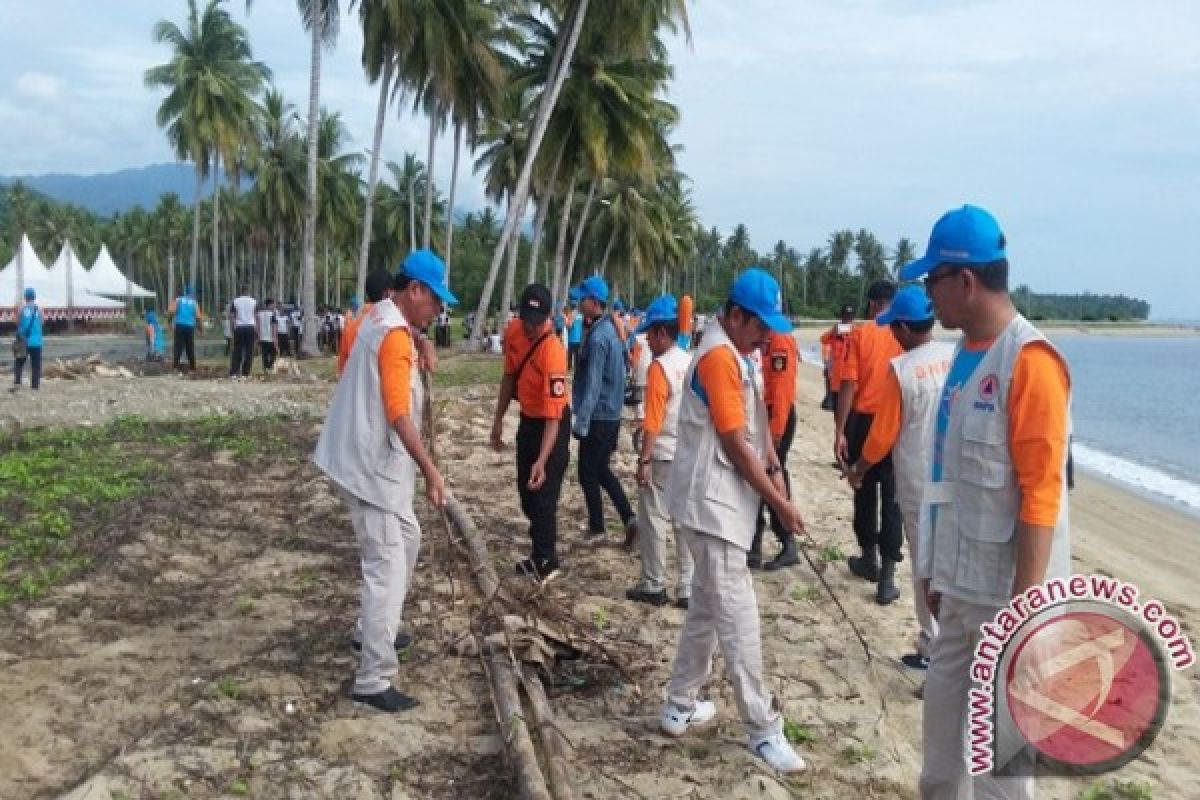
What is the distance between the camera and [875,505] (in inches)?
234

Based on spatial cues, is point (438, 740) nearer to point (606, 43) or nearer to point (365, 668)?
point (365, 668)

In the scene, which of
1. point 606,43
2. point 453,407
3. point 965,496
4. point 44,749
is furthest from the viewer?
point 606,43

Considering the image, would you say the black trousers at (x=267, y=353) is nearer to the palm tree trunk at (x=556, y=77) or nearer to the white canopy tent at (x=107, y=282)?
the palm tree trunk at (x=556, y=77)

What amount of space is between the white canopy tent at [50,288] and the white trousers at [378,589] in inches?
1701

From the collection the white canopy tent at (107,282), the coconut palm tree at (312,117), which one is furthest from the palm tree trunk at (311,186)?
the white canopy tent at (107,282)

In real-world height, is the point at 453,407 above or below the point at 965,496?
below

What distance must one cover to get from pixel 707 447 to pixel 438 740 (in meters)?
1.61

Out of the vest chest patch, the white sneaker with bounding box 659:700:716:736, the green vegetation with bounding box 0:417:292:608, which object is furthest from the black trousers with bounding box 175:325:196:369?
the vest chest patch

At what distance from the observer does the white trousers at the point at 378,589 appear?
151 inches

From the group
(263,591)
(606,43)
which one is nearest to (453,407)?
(263,591)

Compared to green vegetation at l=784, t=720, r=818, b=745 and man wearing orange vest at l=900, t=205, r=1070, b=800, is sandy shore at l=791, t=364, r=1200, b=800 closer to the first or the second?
green vegetation at l=784, t=720, r=818, b=745

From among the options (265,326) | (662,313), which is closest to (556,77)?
(265,326)

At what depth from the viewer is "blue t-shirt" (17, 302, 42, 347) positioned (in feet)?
45.6

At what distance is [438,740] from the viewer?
145 inches
